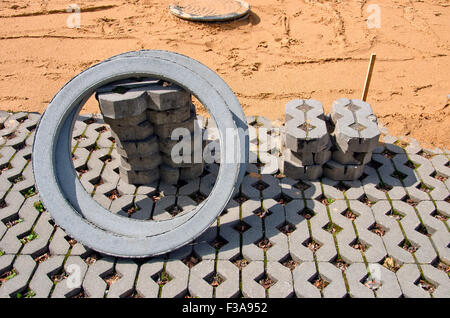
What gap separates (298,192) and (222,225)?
46.5 inches

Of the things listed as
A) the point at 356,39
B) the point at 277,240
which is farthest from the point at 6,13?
the point at 277,240

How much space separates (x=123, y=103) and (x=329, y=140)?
274cm

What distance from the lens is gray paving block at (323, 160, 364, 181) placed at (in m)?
5.66

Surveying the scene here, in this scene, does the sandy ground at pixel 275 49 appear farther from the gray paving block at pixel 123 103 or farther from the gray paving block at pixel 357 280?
the gray paving block at pixel 357 280

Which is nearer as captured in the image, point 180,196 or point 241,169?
point 241,169

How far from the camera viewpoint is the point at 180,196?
220 inches

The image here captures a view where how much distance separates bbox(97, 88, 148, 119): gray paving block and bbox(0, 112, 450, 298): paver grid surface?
1.24 metres

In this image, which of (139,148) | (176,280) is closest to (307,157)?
(139,148)

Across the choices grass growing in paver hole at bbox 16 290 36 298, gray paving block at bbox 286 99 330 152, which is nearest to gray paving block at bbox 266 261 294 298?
gray paving block at bbox 286 99 330 152

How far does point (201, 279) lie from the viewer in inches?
180

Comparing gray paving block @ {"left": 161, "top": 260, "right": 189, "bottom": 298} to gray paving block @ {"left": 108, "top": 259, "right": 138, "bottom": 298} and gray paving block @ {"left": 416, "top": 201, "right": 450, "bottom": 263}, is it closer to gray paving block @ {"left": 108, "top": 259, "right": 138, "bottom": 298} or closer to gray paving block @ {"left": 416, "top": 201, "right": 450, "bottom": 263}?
gray paving block @ {"left": 108, "top": 259, "right": 138, "bottom": 298}

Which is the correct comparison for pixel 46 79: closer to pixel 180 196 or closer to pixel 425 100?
pixel 180 196

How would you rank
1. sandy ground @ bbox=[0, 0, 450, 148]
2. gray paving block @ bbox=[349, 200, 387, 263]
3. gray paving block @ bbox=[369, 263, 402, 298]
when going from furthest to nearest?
sandy ground @ bbox=[0, 0, 450, 148], gray paving block @ bbox=[349, 200, 387, 263], gray paving block @ bbox=[369, 263, 402, 298]

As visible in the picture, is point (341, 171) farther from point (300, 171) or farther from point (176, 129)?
point (176, 129)
